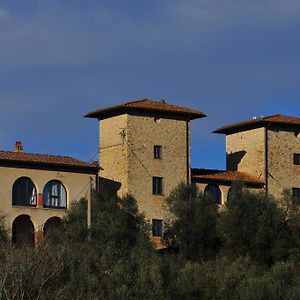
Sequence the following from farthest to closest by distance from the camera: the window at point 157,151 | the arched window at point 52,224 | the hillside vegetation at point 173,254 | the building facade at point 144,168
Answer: the window at point 157,151, the arched window at point 52,224, the building facade at point 144,168, the hillside vegetation at point 173,254

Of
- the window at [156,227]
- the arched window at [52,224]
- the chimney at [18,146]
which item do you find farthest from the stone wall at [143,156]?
the chimney at [18,146]

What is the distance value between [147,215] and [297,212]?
9029 mm

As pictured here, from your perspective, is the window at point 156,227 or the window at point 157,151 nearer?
the window at point 156,227

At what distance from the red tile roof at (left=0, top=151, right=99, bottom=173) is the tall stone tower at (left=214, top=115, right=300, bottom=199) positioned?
10.6 meters

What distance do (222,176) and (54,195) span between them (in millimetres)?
11346

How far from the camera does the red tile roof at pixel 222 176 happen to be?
67.8 meters

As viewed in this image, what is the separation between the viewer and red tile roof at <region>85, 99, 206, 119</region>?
215 feet

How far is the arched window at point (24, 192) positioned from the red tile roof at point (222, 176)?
10412 millimetres

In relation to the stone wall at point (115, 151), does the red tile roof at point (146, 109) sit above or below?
above

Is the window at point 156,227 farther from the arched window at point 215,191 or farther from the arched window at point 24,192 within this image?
the arched window at point 24,192

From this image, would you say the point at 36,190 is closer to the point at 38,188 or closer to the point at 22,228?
the point at 38,188

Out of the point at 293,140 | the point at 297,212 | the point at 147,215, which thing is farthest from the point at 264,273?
the point at 293,140

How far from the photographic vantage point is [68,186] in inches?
2504

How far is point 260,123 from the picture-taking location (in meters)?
69.6
